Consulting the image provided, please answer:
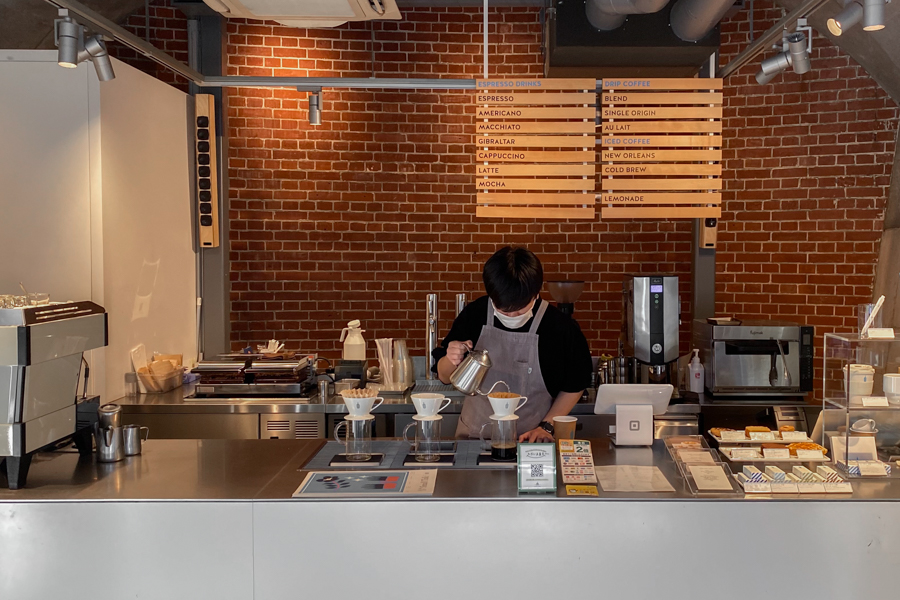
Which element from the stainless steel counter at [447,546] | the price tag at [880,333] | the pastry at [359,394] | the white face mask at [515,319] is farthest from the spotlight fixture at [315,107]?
the price tag at [880,333]

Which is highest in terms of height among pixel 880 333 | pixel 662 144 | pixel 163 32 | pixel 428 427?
pixel 163 32

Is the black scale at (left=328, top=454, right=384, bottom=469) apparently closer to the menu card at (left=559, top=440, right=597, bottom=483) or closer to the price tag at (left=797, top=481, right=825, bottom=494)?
the menu card at (left=559, top=440, right=597, bottom=483)

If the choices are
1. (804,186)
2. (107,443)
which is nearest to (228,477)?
(107,443)

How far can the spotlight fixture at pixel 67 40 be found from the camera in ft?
9.21

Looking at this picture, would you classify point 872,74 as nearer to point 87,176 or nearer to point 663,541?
point 663,541

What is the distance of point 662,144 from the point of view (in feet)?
13.8

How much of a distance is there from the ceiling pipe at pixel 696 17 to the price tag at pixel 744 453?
7.16ft

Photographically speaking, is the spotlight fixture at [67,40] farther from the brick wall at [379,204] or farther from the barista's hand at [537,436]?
the brick wall at [379,204]

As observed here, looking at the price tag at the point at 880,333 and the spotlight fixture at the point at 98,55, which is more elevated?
the spotlight fixture at the point at 98,55

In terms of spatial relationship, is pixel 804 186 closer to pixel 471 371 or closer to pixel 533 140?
pixel 533 140

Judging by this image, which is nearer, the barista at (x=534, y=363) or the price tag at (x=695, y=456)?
the price tag at (x=695, y=456)

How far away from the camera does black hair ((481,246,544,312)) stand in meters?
2.73

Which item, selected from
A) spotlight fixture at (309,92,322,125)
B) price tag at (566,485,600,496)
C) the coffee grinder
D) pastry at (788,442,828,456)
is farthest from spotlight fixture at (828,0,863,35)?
spotlight fixture at (309,92,322,125)

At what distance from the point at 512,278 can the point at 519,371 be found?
1.70 ft
